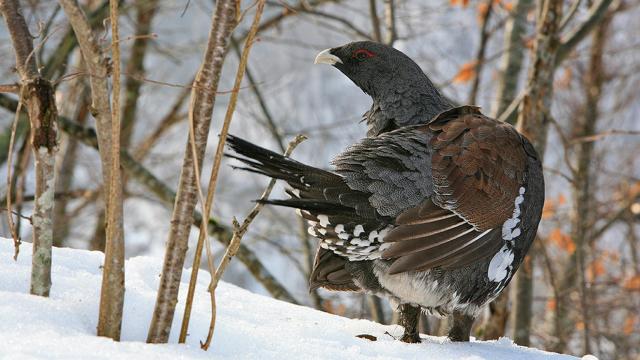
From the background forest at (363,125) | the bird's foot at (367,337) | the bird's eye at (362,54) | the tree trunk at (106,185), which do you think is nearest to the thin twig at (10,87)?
the tree trunk at (106,185)

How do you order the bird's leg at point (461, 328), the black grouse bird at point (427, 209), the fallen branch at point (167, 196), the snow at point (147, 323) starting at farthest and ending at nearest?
1. the fallen branch at point (167, 196)
2. the bird's leg at point (461, 328)
3. the black grouse bird at point (427, 209)
4. the snow at point (147, 323)

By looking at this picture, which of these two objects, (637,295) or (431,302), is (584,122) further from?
(431,302)

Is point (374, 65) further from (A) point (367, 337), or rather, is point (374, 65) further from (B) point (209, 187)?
(B) point (209, 187)

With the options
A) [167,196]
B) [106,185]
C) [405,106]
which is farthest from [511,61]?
[106,185]

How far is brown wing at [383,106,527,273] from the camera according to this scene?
342cm

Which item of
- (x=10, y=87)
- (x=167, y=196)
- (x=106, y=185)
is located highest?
(x=167, y=196)

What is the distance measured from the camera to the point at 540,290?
47.3 ft

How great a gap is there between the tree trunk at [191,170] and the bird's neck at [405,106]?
1.93m

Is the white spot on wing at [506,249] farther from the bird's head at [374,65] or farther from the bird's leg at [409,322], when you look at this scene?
the bird's head at [374,65]

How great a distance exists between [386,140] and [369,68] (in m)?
1.13

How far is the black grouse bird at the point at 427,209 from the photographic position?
341cm

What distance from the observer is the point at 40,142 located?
272cm

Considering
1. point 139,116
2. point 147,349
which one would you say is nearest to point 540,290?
point 139,116

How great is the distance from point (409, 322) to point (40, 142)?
6.54 ft
